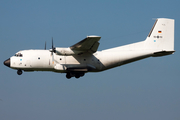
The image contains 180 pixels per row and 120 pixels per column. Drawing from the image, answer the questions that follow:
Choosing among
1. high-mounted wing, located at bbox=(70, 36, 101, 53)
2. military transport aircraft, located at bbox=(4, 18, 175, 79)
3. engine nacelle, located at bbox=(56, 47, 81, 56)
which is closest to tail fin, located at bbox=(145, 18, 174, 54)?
military transport aircraft, located at bbox=(4, 18, 175, 79)

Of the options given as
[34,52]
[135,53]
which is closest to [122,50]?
[135,53]

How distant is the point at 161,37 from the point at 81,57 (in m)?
6.92

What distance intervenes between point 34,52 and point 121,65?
6.98 metres

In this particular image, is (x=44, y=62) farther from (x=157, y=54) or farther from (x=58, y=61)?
(x=157, y=54)

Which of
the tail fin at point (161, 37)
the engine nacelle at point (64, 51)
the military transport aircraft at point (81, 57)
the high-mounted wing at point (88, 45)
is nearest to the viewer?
the high-mounted wing at point (88, 45)

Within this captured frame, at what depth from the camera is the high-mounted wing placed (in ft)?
69.2

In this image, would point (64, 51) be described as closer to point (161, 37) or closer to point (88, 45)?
point (88, 45)

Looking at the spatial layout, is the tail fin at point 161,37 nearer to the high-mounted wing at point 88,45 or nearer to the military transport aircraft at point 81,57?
the military transport aircraft at point 81,57

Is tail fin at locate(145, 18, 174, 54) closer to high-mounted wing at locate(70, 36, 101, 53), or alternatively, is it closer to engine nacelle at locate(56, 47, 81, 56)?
high-mounted wing at locate(70, 36, 101, 53)

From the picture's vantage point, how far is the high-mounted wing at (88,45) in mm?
21106

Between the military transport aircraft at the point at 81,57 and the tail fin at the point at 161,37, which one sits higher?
the tail fin at the point at 161,37

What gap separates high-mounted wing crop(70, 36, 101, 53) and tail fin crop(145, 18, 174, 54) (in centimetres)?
492

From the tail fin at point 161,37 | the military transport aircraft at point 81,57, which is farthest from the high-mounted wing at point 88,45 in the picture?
the tail fin at point 161,37

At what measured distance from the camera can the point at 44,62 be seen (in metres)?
23.4
